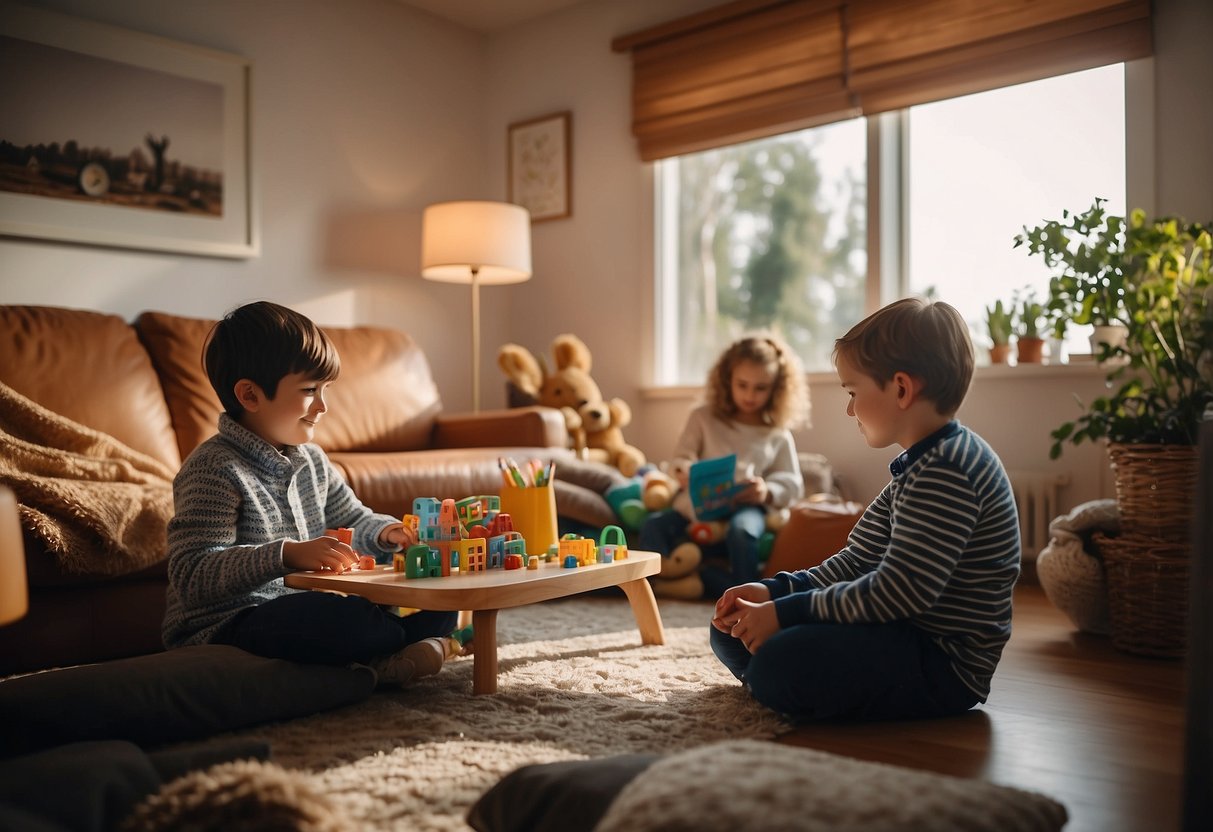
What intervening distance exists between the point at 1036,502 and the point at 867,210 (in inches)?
45.9

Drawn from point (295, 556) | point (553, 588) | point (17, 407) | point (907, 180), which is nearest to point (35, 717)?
point (295, 556)

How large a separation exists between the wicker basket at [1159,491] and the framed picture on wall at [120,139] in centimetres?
299

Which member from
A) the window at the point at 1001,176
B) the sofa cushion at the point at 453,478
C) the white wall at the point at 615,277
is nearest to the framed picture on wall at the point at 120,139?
the sofa cushion at the point at 453,478

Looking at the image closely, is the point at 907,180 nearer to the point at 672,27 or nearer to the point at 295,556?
the point at 672,27

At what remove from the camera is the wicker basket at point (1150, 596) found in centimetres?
204

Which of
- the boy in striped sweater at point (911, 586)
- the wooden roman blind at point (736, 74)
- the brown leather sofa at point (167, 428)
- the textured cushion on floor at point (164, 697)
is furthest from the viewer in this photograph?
the wooden roman blind at point (736, 74)

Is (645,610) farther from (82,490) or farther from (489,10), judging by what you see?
(489,10)

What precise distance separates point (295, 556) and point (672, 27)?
2.93 metres

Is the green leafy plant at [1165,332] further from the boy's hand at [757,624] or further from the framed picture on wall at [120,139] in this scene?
the framed picture on wall at [120,139]

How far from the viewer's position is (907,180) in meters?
3.35

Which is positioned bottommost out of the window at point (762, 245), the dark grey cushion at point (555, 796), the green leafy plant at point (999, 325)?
the dark grey cushion at point (555, 796)

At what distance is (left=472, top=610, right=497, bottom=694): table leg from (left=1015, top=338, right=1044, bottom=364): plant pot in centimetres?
214

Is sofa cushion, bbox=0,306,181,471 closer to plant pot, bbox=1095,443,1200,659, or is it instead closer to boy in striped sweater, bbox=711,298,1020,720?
boy in striped sweater, bbox=711,298,1020,720

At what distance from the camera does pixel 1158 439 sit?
7.04 ft
